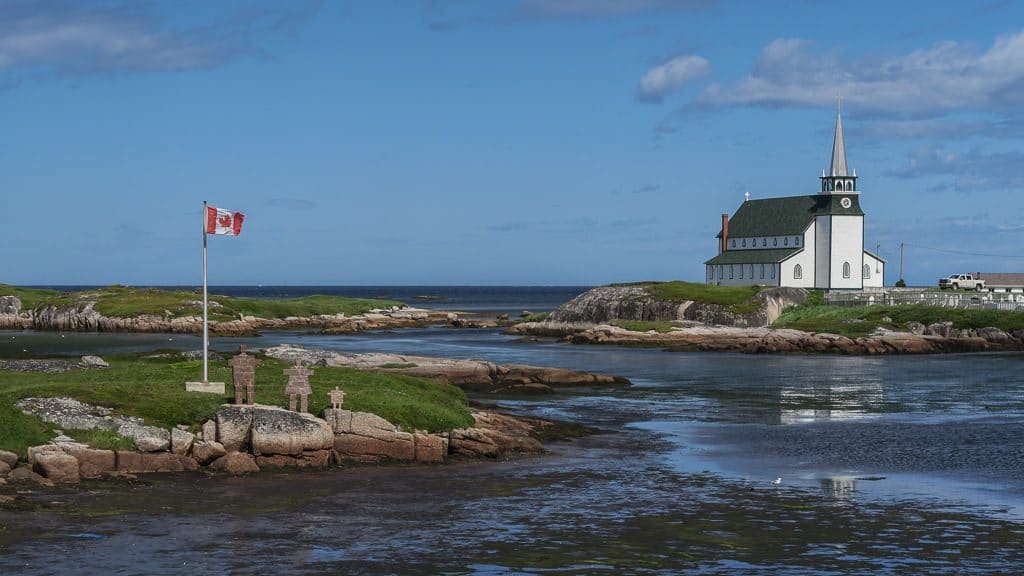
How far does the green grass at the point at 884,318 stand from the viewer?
3957 inches

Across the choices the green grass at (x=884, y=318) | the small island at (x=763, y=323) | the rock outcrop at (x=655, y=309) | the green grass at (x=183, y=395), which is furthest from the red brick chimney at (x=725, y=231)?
the green grass at (x=183, y=395)

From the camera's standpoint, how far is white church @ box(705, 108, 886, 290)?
434 feet

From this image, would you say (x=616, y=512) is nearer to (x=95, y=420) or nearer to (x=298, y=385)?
(x=298, y=385)

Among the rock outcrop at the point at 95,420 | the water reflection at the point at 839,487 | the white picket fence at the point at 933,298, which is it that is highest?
the white picket fence at the point at 933,298

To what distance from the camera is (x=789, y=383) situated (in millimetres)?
66125

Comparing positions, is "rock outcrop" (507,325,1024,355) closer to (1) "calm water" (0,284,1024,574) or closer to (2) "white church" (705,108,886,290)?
(2) "white church" (705,108,886,290)

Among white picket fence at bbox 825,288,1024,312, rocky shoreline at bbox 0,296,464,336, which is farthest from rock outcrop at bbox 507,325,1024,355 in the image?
rocky shoreline at bbox 0,296,464,336

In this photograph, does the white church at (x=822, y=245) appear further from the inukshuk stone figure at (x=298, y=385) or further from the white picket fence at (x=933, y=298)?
the inukshuk stone figure at (x=298, y=385)

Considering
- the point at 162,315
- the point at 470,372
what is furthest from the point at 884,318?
the point at 162,315

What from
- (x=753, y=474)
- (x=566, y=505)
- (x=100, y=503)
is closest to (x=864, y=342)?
(x=753, y=474)

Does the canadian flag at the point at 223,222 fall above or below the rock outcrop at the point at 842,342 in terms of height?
above

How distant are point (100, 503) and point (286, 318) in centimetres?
11746

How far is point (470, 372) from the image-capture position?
201ft

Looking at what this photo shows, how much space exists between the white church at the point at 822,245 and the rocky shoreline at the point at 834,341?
30.9 meters
